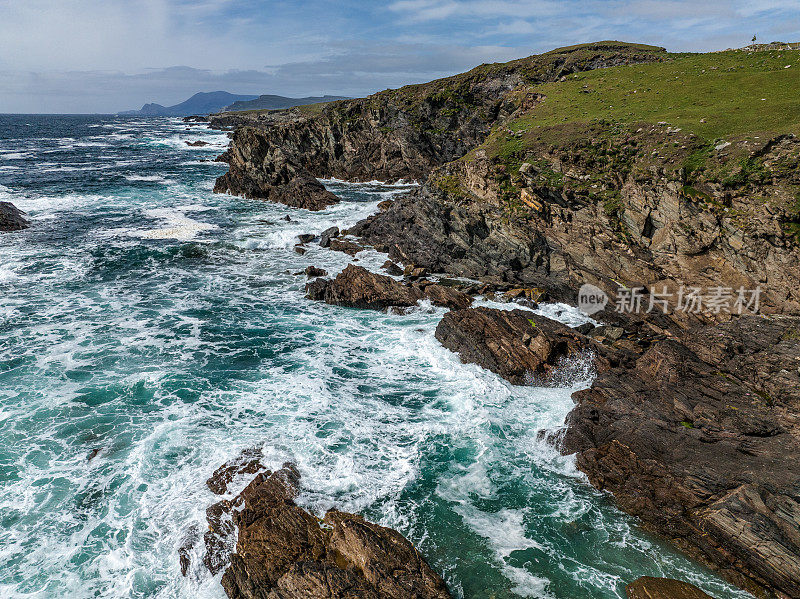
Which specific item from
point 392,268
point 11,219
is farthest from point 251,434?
point 11,219

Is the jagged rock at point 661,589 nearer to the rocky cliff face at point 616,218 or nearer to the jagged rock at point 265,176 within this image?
the rocky cliff face at point 616,218

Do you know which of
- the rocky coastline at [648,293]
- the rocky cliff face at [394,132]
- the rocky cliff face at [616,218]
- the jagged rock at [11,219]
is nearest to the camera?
the rocky coastline at [648,293]

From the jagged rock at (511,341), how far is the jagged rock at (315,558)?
12.4 m

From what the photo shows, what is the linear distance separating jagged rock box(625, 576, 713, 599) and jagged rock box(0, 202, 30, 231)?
64.5m

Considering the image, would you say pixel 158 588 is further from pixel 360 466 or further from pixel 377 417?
pixel 377 417

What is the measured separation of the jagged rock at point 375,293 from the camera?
31.9m

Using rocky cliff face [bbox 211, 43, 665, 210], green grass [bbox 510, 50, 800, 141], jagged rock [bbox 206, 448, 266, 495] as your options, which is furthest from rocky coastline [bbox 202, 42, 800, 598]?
rocky cliff face [bbox 211, 43, 665, 210]

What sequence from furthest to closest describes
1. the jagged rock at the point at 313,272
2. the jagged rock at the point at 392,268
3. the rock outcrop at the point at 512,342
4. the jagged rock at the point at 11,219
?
the jagged rock at the point at 11,219, the jagged rock at the point at 313,272, the jagged rock at the point at 392,268, the rock outcrop at the point at 512,342

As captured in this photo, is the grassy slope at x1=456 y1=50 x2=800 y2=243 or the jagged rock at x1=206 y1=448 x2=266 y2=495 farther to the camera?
the grassy slope at x1=456 y1=50 x2=800 y2=243

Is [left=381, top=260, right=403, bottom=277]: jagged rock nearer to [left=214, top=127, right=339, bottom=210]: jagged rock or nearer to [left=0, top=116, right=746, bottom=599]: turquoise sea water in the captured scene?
[left=0, top=116, right=746, bottom=599]: turquoise sea water

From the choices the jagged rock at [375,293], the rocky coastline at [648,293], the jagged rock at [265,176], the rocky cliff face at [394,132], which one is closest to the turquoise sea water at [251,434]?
the jagged rock at [375,293]

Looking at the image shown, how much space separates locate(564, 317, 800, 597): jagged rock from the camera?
43.4 feet

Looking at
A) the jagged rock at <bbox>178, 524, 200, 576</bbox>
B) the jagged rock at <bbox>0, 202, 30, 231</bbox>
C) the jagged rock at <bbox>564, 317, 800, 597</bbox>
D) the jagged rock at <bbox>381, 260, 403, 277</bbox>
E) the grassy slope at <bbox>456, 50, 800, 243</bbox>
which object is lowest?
the jagged rock at <bbox>178, 524, 200, 576</bbox>

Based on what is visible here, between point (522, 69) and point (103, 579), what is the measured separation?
8351 centimetres
